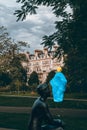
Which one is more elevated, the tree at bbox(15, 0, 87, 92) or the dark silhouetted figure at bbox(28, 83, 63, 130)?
the tree at bbox(15, 0, 87, 92)

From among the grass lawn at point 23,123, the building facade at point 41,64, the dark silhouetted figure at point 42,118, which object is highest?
the building facade at point 41,64

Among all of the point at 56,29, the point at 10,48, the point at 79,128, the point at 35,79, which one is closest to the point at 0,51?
the point at 10,48

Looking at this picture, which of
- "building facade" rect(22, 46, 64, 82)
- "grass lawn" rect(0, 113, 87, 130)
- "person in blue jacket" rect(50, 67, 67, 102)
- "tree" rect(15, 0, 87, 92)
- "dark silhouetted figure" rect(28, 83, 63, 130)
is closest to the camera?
"dark silhouetted figure" rect(28, 83, 63, 130)

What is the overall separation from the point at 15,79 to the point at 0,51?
11.1 metres

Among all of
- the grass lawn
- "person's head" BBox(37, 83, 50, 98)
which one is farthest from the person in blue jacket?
the grass lawn

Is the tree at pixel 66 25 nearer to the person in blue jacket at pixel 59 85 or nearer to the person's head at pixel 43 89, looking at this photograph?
the person in blue jacket at pixel 59 85

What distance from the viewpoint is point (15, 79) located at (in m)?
74.1

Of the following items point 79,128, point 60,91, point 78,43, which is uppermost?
point 78,43

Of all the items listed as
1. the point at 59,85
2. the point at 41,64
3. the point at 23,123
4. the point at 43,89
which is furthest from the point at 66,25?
the point at 41,64

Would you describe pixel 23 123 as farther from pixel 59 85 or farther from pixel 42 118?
pixel 42 118

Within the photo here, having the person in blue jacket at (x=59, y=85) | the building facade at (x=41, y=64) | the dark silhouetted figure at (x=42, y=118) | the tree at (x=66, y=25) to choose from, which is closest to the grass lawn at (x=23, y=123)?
the tree at (x=66, y=25)

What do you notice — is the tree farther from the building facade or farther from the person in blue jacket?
the building facade

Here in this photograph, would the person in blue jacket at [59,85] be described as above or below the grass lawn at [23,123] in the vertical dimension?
above

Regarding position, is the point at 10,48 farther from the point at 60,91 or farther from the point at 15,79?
the point at 60,91
